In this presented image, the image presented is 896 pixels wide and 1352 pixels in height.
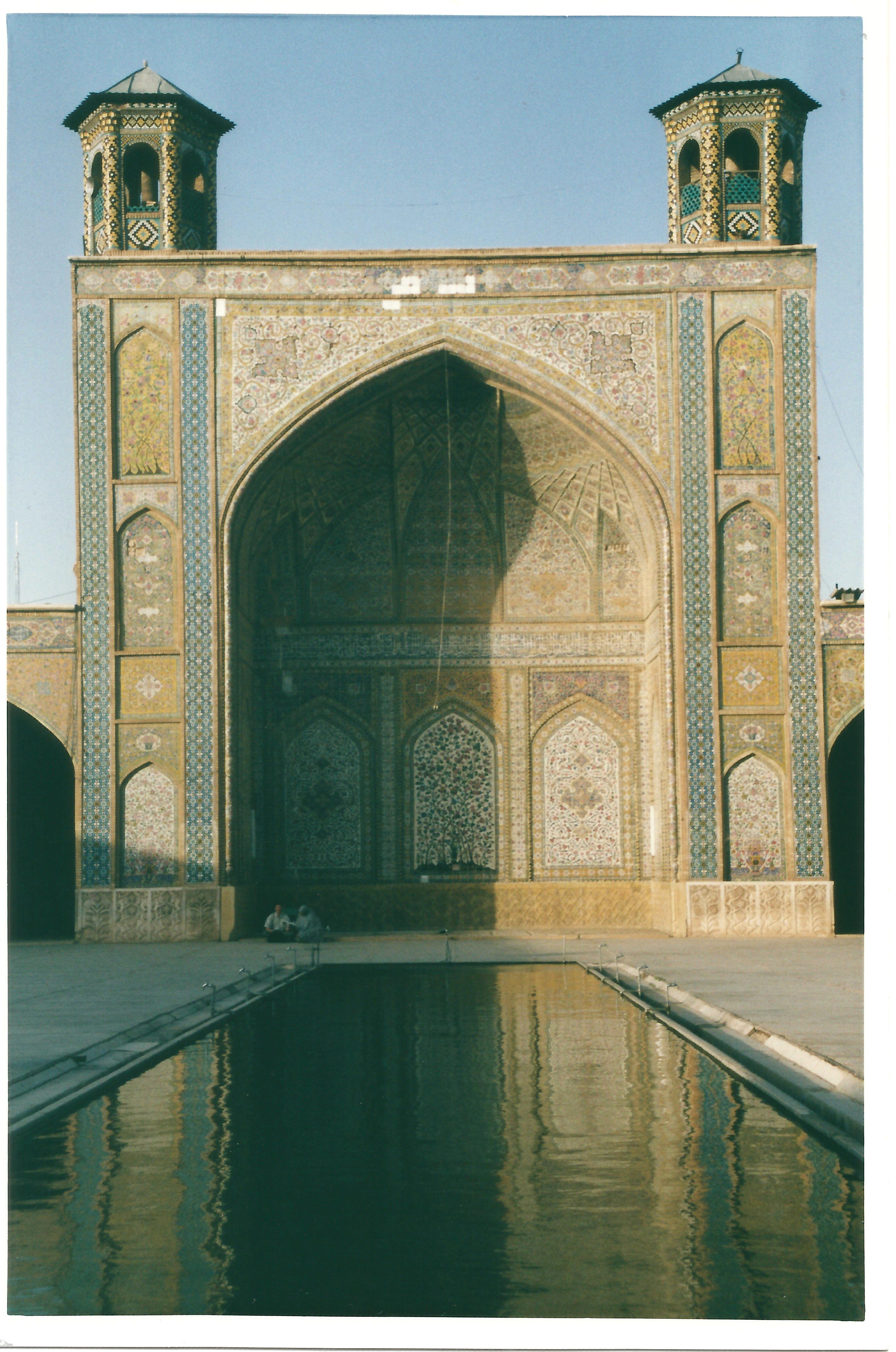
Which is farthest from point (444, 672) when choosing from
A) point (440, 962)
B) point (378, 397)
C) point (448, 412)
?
point (440, 962)

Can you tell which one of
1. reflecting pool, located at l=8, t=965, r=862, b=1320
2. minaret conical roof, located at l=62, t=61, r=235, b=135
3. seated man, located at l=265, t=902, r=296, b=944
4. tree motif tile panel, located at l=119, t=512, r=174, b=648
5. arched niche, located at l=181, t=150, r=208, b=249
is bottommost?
seated man, located at l=265, t=902, r=296, b=944

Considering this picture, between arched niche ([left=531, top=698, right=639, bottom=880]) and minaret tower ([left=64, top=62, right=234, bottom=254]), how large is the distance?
633cm

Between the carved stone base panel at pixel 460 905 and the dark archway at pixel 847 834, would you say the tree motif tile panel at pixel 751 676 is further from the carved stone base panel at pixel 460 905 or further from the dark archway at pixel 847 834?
the carved stone base panel at pixel 460 905

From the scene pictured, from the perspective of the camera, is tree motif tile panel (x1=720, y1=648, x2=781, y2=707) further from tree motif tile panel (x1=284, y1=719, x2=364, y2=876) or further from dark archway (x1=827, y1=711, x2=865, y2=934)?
tree motif tile panel (x1=284, y1=719, x2=364, y2=876)

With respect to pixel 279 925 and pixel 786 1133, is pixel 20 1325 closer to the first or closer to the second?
pixel 786 1133

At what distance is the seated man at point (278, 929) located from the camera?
14992 mm

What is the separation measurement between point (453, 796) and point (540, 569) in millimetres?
2664

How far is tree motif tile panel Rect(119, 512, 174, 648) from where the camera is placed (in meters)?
15.2

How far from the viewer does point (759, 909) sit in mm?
14898

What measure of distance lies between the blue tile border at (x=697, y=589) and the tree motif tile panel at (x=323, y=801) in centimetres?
380

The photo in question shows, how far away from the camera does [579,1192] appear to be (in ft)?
13.9

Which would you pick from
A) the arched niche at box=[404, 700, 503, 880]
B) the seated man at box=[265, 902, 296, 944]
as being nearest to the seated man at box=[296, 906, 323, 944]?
the seated man at box=[265, 902, 296, 944]

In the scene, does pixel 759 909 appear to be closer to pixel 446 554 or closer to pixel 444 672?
pixel 444 672
